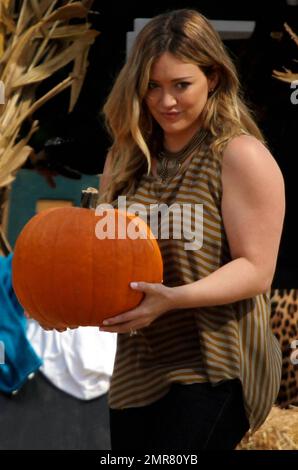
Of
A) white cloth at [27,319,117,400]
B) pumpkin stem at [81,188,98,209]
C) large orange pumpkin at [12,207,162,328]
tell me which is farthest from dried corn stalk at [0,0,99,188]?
large orange pumpkin at [12,207,162,328]

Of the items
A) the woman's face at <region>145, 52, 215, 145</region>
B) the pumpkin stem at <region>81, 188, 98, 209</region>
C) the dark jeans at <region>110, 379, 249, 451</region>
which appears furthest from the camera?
the pumpkin stem at <region>81, 188, 98, 209</region>

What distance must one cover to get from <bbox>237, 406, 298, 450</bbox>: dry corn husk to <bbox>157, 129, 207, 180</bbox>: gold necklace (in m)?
1.64

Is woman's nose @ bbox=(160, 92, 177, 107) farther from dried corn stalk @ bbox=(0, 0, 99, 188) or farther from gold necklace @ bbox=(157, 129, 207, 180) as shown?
dried corn stalk @ bbox=(0, 0, 99, 188)

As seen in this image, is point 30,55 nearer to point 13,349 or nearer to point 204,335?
point 13,349

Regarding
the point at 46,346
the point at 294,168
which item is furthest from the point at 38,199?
the point at 46,346

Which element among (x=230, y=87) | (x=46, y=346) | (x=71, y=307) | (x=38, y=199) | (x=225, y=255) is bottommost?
(x=38, y=199)

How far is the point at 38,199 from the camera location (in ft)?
19.8

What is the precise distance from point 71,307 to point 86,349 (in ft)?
6.60

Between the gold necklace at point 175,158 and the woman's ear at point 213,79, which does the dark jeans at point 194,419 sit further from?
the woman's ear at point 213,79

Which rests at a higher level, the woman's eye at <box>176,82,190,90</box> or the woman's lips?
the woman's eye at <box>176,82,190,90</box>

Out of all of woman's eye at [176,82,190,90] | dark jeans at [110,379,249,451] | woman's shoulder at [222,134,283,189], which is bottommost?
dark jeans at [110,379,249,451]

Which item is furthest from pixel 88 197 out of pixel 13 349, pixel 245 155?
pixel 13 349

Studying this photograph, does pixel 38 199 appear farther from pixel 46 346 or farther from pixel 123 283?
pixel 123 283

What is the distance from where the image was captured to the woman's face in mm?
1923
